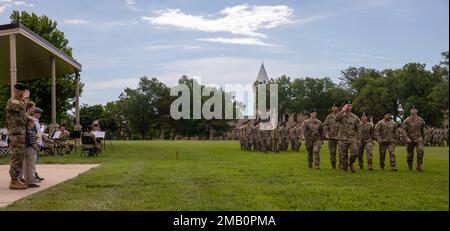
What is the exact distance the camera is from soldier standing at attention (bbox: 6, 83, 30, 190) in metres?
11.1

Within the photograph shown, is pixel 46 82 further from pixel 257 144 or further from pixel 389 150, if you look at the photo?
pixel 389 150

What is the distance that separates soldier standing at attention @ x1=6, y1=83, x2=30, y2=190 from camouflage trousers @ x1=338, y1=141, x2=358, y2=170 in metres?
9.27

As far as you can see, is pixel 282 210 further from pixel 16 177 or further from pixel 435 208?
pixel 16 177

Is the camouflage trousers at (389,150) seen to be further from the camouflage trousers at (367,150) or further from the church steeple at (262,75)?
the church steeple at (262,75)

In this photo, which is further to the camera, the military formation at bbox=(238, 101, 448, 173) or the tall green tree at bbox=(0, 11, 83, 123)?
the tall green tree at bbox=(0, 11, 83, 123)

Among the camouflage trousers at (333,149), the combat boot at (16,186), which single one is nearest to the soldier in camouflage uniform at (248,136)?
the camouflage trousers at (333,149)

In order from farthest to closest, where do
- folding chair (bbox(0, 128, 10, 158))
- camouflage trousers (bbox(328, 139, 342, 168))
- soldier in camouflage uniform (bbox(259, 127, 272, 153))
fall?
soldier in camouflage uniform (bbox(259, 127, 272, 153)) < folding chair (bbox(0, 128, 10, 158)) < camouflage trousers (bbox(328, 139, 342, 168))

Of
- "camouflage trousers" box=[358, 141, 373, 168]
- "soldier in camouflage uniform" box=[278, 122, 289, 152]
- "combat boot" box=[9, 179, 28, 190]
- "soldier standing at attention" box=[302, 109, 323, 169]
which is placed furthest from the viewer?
"soldier in camouflage uniform" box=[278, 122, 289, 152]

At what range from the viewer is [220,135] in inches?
3925

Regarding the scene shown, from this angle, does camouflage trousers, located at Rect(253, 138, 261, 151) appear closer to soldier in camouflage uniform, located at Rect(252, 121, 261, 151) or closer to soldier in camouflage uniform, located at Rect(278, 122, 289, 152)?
soldier in camouflage uniform, located at Rect(252, 121, 261, 151)

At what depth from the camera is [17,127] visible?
11.2m

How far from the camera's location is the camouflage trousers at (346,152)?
16547mm

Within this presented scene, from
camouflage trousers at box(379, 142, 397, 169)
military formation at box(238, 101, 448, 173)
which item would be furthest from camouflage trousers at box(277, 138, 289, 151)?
camouflage trousers at box(379, 142, 397, 169)
